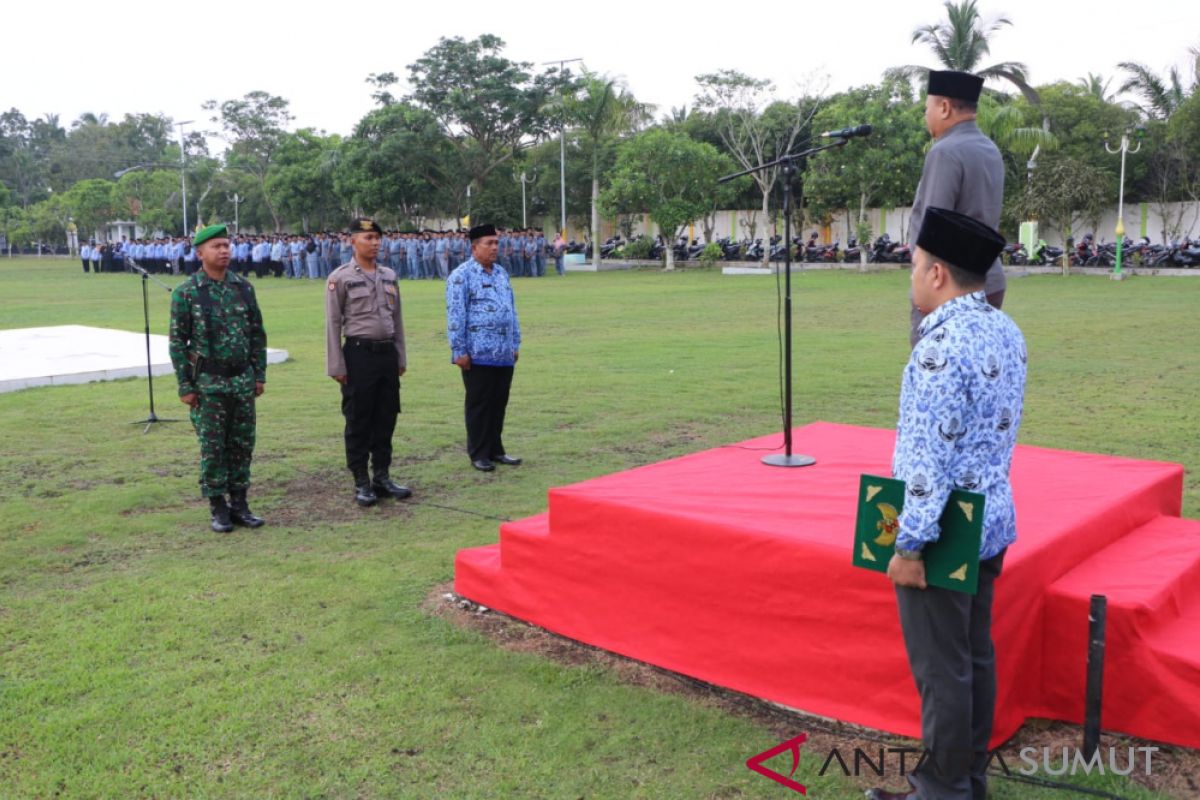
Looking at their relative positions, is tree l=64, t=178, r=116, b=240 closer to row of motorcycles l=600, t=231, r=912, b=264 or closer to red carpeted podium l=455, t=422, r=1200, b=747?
row of motorcycles l=600, t=231, r=912, b=264

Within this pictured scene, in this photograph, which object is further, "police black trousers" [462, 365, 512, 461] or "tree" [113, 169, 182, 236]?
"tree" [113, 169, 182, 236]

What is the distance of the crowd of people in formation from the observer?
109ft

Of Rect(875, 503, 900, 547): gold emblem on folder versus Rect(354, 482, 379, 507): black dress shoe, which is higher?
Rect(875, 503, 900, 547): gold emblem on folder

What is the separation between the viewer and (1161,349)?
12602mm

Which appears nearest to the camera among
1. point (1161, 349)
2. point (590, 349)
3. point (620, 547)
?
point (620, 547)

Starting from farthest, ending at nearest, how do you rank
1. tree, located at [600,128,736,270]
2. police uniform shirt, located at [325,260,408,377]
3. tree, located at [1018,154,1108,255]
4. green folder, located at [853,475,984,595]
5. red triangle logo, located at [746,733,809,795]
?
tree, located at [600,128,736,270] → tree, located at [1018,154,1108,255] → police uniform shirt, located at [325,260,408,377] → red triangle logo, located at [746,733,809,795] → green folder, located at [853,475,984,595]

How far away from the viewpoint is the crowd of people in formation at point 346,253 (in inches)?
1314

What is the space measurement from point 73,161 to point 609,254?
208 feet

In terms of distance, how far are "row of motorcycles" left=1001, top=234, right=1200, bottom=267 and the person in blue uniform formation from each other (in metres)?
24.1

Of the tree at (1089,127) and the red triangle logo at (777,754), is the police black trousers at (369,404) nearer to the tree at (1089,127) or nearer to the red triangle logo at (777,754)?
the red triangle logo at (777,754)

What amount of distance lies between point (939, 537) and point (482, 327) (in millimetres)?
4796

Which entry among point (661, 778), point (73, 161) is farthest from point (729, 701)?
point (73, 161)

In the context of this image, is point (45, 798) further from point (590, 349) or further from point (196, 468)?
point (590, 349)

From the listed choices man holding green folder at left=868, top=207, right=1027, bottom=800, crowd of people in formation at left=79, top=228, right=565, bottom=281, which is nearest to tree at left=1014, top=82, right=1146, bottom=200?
crowd of people in formation at left=79, top=228, right=565, bottom=281
